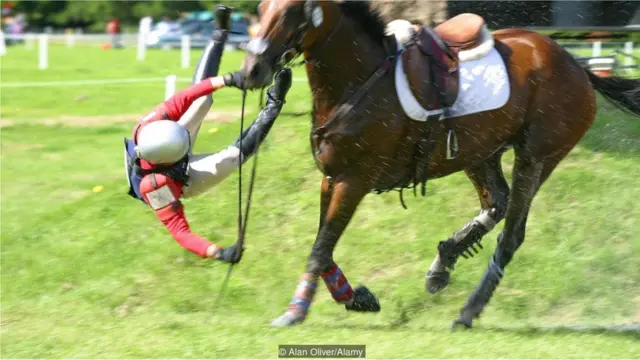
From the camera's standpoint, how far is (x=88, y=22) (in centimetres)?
4984

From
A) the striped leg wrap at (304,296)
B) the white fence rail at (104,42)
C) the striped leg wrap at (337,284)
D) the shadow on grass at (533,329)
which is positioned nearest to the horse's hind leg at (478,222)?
the shadow on grass at (533,329)

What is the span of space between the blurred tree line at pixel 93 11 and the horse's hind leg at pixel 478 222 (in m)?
35.7

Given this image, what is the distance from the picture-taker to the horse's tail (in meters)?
7.84

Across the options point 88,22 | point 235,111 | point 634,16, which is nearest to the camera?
point 634,16

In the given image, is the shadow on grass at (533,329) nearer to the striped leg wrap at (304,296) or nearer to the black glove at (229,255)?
the striped leg wrap at (304,296)

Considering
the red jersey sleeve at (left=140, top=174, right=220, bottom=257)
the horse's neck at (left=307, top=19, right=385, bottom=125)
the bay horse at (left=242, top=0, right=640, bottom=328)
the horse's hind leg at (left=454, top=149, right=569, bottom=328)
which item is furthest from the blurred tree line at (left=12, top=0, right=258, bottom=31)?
the horse's neck at (left=307, top=19, right=385, bottom=125)

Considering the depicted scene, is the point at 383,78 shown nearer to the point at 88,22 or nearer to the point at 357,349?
the point at 357,349

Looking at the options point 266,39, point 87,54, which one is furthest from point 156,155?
point 87,54

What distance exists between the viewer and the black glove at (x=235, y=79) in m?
5.75

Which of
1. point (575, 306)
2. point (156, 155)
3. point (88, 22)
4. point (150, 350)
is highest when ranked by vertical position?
point (156, 155)

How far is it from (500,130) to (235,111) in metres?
9.25

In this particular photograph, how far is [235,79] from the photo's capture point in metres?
5.93

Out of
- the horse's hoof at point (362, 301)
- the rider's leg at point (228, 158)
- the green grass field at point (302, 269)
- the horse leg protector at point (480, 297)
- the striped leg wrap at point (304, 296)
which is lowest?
the green grass field at point (302, 269)

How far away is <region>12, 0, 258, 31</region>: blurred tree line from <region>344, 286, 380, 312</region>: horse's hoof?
3624 centimetres
